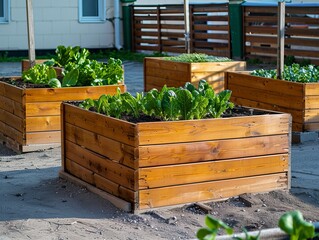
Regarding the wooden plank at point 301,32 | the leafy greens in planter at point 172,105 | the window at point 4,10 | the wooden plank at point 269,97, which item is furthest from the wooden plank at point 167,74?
the window at point 4,10

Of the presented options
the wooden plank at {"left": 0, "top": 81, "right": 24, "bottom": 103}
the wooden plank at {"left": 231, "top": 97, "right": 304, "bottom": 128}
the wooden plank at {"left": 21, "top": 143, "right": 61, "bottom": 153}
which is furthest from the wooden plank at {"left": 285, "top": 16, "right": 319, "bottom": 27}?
the wooden plank at {"left": 21, "top": 143, "right": 61, "bottom": 153}

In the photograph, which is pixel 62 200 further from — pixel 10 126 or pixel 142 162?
pixel 10 126

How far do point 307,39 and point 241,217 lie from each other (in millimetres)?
12018

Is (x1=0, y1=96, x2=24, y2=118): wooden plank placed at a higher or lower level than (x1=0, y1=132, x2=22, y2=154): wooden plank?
higher

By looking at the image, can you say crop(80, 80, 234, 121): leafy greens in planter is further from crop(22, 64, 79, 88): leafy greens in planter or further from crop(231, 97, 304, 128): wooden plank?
crop(231, 97, 304, 128): wooden plank

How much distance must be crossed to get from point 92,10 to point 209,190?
17497 mm

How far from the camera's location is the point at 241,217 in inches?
243

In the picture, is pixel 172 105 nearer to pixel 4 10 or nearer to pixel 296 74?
pixel 296 74

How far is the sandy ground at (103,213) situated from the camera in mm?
5777

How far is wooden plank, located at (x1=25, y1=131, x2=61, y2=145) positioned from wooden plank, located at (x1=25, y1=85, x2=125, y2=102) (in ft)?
1.27

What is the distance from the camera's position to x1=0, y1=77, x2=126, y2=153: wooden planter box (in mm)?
9227

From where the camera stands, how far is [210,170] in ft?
21.2

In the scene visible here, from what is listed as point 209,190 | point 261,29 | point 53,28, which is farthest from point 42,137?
point 53,28

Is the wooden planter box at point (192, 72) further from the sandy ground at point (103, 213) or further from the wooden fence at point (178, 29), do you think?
the wooden fence at point (178, 29)
